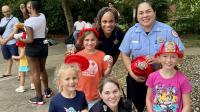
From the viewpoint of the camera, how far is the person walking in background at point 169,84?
3711 mm

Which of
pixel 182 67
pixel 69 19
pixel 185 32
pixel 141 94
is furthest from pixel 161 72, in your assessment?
pixel 185 32

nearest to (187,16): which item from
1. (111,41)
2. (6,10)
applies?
(6,10)

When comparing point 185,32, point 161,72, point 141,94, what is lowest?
point 185,32

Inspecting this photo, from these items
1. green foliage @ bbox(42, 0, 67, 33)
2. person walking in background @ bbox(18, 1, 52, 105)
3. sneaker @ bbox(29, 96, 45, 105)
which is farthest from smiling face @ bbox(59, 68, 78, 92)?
green foliage @ bbox(42, 0, 67, 33)

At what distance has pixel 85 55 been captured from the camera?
4336 mm

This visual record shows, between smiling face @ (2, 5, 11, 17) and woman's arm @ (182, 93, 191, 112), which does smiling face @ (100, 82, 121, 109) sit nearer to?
woman's arm @ (182, 93, 191, 112)

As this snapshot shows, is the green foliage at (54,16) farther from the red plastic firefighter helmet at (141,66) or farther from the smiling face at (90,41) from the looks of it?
the red plastic firefighter helmet at (141,66)

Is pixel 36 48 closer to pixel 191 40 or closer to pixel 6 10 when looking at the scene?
pixel 6 10

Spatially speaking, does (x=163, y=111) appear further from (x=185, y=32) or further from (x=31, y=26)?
(x=185, y=32)

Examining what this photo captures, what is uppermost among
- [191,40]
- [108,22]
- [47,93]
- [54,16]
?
[108,22]

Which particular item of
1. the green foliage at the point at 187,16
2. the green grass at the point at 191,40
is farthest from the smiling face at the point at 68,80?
the green foliage at the point at 187,16

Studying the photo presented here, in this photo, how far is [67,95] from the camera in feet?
11.9

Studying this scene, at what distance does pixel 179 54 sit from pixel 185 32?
1315 cm

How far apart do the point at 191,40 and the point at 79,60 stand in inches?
439
